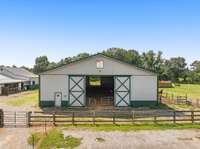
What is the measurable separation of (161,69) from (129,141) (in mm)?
74605

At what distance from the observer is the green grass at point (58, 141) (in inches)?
496

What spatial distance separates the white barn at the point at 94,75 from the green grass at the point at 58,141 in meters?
10.7

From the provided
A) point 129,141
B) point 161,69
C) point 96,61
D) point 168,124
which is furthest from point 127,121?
point 161,69

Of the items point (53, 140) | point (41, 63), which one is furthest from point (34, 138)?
point (41, 63)

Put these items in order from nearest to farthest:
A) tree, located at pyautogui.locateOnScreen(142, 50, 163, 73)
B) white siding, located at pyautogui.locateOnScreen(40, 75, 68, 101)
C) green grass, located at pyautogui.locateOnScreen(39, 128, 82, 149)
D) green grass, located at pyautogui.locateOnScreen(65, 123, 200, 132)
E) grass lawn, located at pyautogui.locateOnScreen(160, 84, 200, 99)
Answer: green grass, located at pyautogui.locateOnScreen(39, 128, 82, 149), green grass, located at pyautogui.locateOnScreen(65, 123, 200, 132), white siding, located at pyautogui.locateOnScreen(40, 75, 68, 101), grass lawn, located at pyautogui.locateOnScreen(160, 84, 200, 99), tree, located at pyautogui.locateOnScreen(142, 50, 163, 73)

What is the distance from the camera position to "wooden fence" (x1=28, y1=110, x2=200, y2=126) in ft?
56.0

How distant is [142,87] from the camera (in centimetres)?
2562

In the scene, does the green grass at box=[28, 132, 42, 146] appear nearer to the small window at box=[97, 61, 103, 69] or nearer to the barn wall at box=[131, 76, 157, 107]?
the small window at box=[97, 61, 103, 69]

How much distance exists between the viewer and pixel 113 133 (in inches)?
591

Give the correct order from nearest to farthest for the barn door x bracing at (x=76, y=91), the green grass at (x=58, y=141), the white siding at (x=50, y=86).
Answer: the green grass at (x=58, y=141) < the white siding at (x=50, y=86) < the barn door x bracing at (x=76, y=91)

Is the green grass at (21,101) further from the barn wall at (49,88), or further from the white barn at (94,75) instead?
the white barn at (94,75)

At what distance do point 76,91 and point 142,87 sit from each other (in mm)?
7085

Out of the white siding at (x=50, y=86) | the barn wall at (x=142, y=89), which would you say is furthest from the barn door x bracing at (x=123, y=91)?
the white siding at (x=50, y=86)

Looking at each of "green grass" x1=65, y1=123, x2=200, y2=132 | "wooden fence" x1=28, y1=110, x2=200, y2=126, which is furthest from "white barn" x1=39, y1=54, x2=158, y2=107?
"green grass" x1=65, y1=123, x2=200, y2=132
